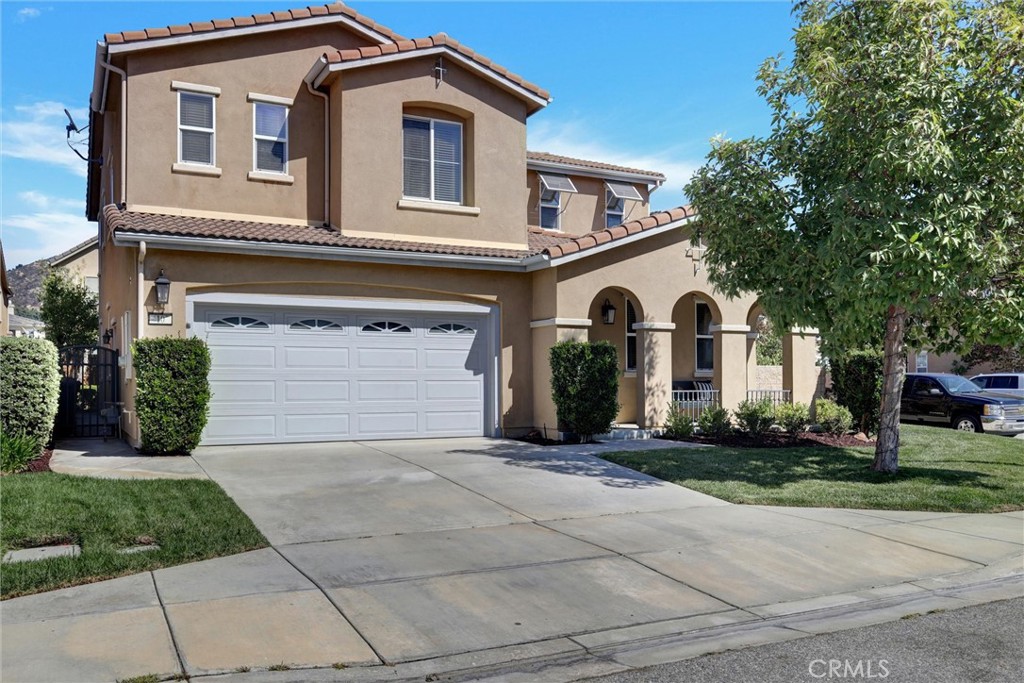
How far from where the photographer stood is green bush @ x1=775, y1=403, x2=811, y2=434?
1700 cm

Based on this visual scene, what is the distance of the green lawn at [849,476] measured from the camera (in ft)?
35.1

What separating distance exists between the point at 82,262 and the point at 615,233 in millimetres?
28850

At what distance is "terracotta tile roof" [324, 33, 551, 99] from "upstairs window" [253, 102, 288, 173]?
1471 millimetres

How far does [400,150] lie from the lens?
52.9 feet

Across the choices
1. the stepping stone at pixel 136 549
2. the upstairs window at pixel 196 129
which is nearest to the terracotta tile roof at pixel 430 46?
the upstairs window at pixel 196 129

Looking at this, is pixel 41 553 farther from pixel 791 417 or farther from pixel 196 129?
pixel 791 417

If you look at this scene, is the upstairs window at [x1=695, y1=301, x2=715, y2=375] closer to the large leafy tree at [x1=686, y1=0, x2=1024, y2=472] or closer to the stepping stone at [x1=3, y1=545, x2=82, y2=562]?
the large leafy tree at [x1=686, y1=0, x2=1024, y2=472]

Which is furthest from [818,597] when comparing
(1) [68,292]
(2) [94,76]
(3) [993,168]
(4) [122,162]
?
(1) [68,292]

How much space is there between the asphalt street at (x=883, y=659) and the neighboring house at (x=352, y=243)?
27.2 feet

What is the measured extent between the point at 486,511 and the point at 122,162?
9849 mm

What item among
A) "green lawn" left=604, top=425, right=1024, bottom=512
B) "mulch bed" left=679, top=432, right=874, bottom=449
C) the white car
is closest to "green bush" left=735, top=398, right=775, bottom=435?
"mulch bed" left=679, top=432, right=874, bottom=449

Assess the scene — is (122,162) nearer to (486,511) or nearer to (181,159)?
(181,159)

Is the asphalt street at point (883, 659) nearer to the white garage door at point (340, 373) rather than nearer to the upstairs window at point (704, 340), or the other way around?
the white garage door at point (340, 373)
